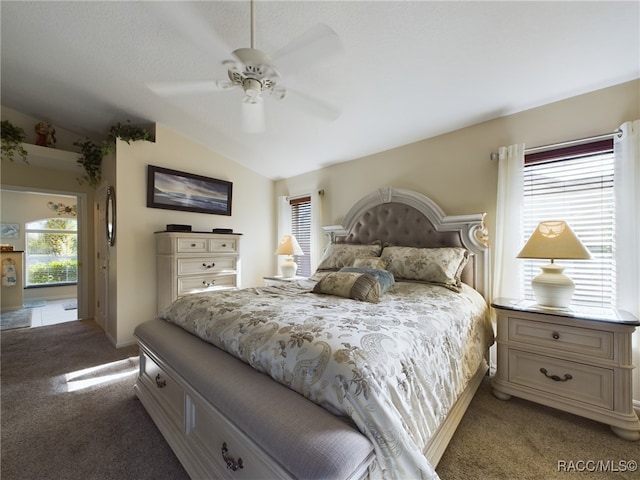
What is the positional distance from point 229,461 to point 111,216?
11.2 feet

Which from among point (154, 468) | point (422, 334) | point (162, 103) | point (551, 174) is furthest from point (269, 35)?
point (154, 468)

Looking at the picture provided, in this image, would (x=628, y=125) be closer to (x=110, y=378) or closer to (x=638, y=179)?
(x=638, y=179)

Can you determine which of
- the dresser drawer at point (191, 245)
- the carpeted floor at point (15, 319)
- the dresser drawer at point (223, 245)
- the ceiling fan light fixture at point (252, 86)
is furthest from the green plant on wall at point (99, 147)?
the ceiling fan light fixture at point (252, 86)

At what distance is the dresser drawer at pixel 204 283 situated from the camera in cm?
328

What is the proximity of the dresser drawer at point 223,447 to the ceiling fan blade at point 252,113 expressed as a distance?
5.68 ft

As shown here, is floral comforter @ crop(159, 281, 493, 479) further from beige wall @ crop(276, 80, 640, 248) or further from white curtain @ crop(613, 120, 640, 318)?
beige wall @ crop(276, 80, 640, 248)

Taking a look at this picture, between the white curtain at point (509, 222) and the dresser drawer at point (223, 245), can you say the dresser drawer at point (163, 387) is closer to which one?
the dresser drawer at point (223, 245)

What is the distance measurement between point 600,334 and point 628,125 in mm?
1504

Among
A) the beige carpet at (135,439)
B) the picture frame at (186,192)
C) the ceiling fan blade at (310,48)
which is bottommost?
the beige carpet at (135,439)

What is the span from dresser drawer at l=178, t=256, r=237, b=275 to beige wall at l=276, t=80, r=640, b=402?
1516 millimetres

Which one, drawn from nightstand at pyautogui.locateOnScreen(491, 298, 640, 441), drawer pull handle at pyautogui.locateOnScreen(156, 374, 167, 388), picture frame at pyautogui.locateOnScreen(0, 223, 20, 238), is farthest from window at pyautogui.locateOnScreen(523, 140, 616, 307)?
picture frame at pyautogui.locateOnScreen(0, 223, 20, 238)

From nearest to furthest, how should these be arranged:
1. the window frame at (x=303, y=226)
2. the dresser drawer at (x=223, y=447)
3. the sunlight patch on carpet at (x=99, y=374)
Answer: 1. the dresser drawer at (x=223, y=447)
2. the sunlight patch on carpet at (x=99, y=374)
3. the window frame at (x=303, y=226)

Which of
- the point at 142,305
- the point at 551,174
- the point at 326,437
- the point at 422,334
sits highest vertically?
the point at 551,174

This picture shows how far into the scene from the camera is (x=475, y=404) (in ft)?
6.41
